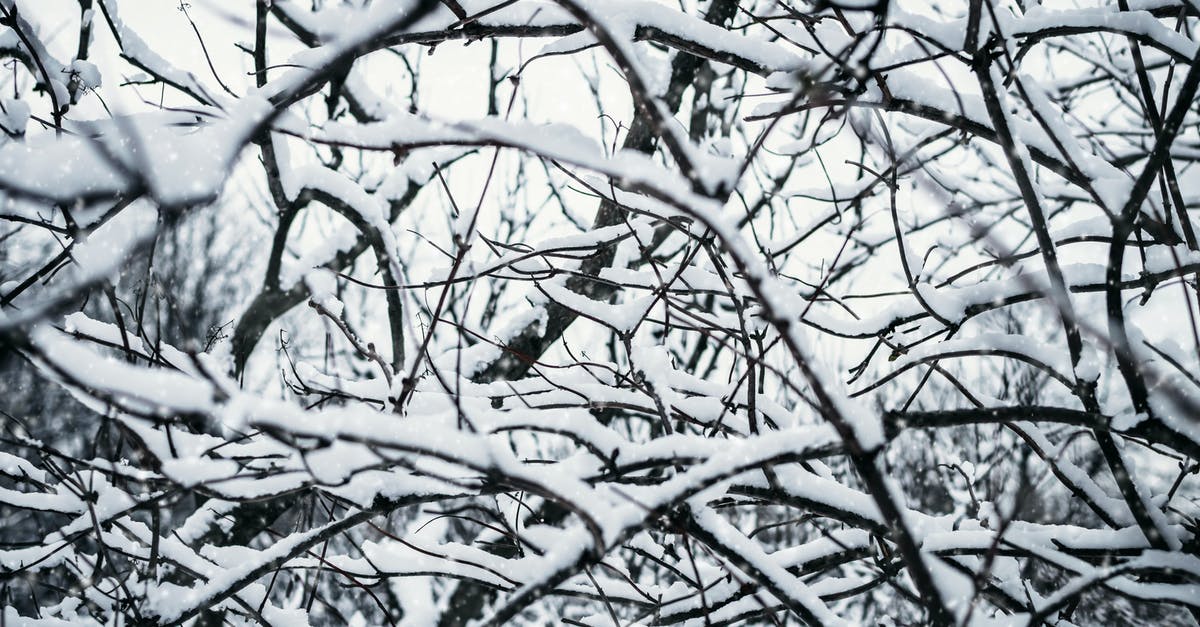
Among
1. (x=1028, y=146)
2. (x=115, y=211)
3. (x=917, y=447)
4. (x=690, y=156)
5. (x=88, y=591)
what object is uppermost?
(x=917, y=447)

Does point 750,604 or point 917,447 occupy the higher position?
point 917,447

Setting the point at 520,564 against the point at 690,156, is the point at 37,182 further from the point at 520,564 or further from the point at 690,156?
the point at 520,564

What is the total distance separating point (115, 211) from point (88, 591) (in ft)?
3.86

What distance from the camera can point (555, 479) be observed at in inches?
30.2

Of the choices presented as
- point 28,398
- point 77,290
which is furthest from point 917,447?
point 28,398

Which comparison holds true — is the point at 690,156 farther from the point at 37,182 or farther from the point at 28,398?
the point at 28,398

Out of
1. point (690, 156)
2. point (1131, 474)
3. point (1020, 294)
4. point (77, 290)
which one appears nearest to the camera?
point (77, 290)

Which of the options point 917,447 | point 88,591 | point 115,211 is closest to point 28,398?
point 88,591

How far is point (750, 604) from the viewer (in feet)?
4.58

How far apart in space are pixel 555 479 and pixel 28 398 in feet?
40.8

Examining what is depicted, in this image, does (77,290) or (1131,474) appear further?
(1131,474)

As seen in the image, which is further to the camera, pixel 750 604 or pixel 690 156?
pixel 750 604

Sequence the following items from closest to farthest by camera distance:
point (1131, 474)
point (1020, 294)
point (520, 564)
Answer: point (1131, 474)
point (1020, 294)
point (520, 564)

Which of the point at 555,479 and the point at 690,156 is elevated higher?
the point at 690,156
